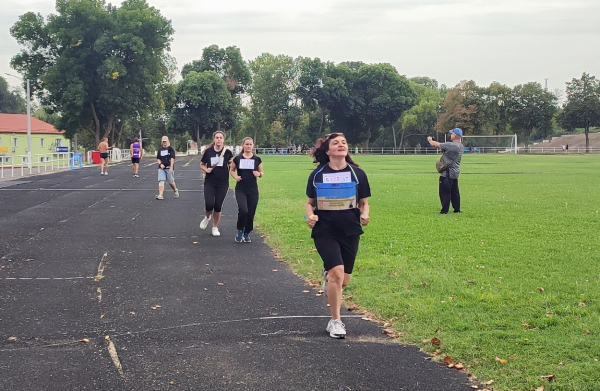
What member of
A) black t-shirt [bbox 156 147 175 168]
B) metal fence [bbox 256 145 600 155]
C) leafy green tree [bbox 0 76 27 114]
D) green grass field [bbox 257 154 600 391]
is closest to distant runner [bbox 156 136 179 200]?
black t-shirt [bbox 156 147 175 168]

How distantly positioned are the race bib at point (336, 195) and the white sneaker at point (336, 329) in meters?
1.04

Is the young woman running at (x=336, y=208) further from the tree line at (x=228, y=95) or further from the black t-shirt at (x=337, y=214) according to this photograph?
the tree line at (x=228, y=95)

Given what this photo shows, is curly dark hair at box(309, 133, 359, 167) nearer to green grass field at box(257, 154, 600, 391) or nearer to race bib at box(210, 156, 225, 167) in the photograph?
green grass field at box(257, 154, 600, 391)

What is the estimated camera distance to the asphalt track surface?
4762 mm

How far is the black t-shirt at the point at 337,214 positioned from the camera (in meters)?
6.11

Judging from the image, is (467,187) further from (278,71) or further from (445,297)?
(278,71)

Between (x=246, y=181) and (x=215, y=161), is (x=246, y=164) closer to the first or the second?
(x=246, y=181)

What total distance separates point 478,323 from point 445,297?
104 centimetres

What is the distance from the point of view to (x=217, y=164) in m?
11.9

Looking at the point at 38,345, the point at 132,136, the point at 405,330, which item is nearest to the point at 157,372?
the point at 38,345

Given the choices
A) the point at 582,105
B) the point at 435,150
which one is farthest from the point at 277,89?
the point at 582,105

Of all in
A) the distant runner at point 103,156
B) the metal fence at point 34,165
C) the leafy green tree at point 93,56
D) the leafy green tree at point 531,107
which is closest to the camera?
the distant runner at point 103,156

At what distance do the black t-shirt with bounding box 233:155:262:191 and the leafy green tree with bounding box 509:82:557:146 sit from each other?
274ft

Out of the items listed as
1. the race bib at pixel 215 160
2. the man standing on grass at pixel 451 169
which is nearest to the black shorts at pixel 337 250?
the race bib at pixel 215 160
